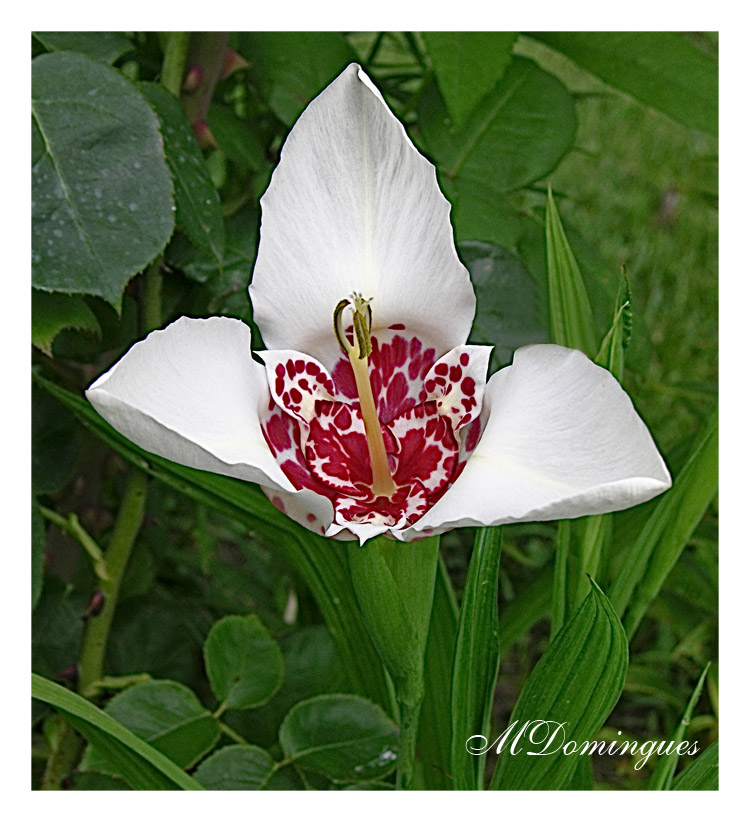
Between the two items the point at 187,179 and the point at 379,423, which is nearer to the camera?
the point at 379,423

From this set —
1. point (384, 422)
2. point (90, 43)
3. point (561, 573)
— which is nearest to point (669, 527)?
point (561, 573)

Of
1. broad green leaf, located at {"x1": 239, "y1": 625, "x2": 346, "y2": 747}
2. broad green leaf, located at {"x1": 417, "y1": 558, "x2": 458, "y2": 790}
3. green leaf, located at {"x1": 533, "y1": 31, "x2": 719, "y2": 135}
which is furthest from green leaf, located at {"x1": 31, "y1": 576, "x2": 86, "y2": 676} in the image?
green leaf, located at {"x1": 533, "y1": 31, "x2": 719, "y2": 135}

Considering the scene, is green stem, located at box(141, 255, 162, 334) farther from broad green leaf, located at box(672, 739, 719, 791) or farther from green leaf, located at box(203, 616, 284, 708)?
broad green leaf, located at box(672, 739, 719, 791)

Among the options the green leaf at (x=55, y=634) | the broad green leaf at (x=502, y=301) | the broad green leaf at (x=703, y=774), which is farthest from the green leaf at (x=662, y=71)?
the green leaf at (x=55, y=634)

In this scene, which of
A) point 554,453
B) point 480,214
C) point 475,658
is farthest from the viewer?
point 480,214

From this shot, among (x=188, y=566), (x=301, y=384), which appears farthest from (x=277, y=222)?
(x=188, y=566)

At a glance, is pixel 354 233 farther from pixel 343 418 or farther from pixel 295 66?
pixel 295 66
